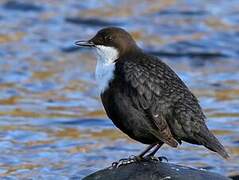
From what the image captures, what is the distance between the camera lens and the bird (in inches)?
Result: 279

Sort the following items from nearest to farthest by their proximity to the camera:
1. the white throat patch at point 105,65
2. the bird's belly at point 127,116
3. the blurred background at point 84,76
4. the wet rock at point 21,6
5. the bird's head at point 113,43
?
1. the bird's belly at point 127,116
2. the white throat patch at point 105,65
3. the bird's head at point 113,43
4. the blurred background at point 84,76
5. the wet rock at point 21,6

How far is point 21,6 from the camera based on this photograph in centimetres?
1556

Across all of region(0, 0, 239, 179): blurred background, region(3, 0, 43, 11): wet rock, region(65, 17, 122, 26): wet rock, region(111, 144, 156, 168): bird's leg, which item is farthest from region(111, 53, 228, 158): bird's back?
region(3, 0, 43, 11): wet rock

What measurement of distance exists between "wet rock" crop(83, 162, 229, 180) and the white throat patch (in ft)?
2.02

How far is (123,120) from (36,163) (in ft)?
7.71

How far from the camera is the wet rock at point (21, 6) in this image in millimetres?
15523

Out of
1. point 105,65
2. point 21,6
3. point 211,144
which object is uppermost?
point 21,6

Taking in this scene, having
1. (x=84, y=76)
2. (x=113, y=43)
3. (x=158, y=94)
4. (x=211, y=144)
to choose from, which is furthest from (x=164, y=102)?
(x=84, y=76)

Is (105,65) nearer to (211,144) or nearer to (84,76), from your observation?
(211,144)

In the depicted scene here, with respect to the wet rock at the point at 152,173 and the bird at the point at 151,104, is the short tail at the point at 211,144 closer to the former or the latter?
the bird at the point at 151,104

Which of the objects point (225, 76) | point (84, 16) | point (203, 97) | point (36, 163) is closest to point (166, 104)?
point (36, 163)

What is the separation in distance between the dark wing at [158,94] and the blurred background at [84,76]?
1.98 meters

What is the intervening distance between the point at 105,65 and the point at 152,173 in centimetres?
89

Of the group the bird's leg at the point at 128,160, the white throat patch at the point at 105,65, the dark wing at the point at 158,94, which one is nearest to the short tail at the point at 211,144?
the dark wing at the point at 158,94
